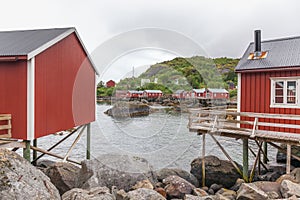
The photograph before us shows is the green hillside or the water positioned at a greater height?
the green hillside

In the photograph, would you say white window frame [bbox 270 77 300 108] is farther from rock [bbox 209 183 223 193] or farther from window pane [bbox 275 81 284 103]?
rock [bbox 209 183 223 193]

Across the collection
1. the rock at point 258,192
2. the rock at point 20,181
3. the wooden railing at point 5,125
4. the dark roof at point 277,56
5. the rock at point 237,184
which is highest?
the dark roof at point 277,56

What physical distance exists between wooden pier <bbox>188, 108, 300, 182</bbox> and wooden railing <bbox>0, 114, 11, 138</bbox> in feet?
21.1

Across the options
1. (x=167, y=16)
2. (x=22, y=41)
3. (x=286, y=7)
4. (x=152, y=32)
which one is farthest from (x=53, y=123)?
(x=286, y=7)

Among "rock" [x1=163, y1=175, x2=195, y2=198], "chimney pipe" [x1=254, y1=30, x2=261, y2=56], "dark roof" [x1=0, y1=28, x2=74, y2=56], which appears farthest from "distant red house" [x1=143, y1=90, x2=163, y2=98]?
"chimney pipe" [x1=254, y1=30, x2=261, y2=56]

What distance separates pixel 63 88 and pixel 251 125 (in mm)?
7467

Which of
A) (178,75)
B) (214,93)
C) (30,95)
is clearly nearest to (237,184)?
(214,93)

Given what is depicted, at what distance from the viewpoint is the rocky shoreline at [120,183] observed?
13.6 ft

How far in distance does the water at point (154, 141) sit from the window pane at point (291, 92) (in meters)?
3.80

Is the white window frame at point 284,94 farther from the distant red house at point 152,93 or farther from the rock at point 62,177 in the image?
the rock at point 62,177

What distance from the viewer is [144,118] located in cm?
800

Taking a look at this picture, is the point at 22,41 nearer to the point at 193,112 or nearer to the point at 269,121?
the point at 193,112

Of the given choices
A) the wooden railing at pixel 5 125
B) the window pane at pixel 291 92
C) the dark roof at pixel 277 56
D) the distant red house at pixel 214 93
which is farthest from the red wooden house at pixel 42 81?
the window pane at pixel 291 92

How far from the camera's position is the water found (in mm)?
8727
